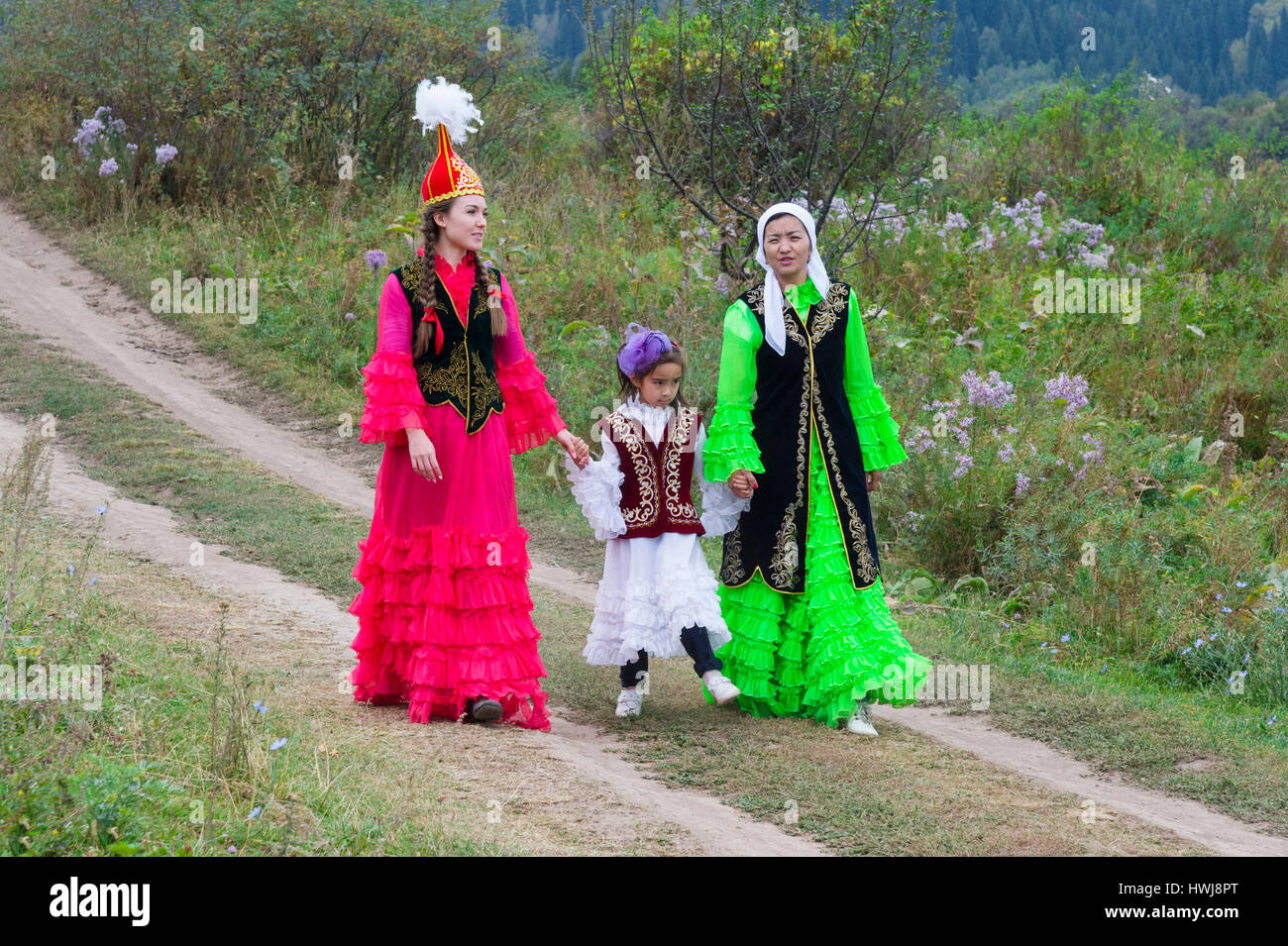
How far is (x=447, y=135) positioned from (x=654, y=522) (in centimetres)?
176

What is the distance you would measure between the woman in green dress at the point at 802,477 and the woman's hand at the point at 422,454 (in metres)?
1.13

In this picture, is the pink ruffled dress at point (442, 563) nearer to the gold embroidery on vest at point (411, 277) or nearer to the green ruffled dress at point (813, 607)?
the gold embroidery on vest at point (411, 277)

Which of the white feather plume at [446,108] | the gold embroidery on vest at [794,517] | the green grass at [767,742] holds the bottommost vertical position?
the green grass at [767,742]

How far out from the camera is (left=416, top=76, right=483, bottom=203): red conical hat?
16.5 feet

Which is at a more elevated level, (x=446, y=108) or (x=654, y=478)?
(x=446, y=108)

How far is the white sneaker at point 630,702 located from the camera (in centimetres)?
540

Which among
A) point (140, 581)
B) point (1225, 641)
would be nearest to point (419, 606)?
point (140, 581)

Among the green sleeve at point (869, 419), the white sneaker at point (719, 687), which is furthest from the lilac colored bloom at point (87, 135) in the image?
the white sneaker at point (719, 687)

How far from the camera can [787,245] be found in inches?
205

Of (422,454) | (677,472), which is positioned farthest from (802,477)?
(422,454)

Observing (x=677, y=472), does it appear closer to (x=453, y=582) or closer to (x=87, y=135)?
(x=453, y=582)

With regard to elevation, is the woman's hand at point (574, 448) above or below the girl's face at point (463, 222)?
below

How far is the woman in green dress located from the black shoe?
101cm

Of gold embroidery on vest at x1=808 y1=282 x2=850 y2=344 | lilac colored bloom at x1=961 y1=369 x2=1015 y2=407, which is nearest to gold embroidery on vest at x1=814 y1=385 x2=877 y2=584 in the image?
gold embroidery on vest at x1=808 y1=282 x2=850 y2=344
